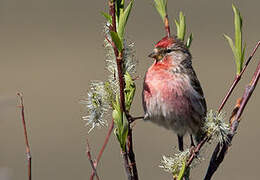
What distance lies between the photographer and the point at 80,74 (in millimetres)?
13906

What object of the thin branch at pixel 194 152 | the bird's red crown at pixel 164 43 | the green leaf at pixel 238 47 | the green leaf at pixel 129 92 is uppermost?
the bird's red crown at pixel 164 43

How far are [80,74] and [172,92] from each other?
10.2m

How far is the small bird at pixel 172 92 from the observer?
368 cm

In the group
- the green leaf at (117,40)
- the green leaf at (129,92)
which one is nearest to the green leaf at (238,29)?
the green leaf at (129,92)

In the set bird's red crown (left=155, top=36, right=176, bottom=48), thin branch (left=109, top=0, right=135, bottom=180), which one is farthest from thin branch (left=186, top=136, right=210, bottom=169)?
bird's red crown (left=155, top=36, right=176, bottom=48)

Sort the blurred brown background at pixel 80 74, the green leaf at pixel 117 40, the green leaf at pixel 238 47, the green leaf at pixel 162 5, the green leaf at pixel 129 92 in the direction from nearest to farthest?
the green leaf at pixel 117 40 < the green leaf at pixel 129 92 < the green leaf at pixel 238 47 < the green leaf at pixel 162 5 < the blurred brown background at pixel 80 74

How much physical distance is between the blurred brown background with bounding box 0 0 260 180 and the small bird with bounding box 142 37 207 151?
16.3 ft

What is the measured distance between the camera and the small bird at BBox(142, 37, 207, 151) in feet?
12.1

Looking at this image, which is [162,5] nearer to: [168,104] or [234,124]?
[234,124]

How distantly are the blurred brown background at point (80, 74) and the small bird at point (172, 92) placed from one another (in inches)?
196

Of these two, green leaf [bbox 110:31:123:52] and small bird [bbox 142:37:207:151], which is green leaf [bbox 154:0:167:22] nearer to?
green leaf [bbox 110:31:123:52]

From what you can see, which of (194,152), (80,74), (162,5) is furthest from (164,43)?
(80,74)

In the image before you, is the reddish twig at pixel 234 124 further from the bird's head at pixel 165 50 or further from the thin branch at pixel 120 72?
the bird's head at pixel 165 50

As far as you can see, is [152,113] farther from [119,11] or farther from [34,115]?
[34,115]
